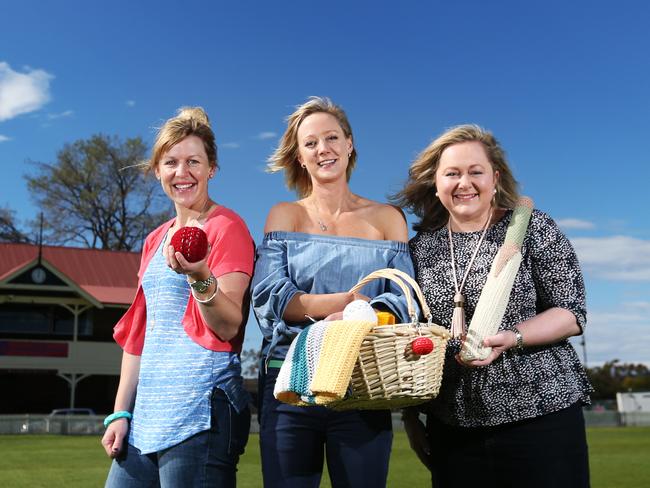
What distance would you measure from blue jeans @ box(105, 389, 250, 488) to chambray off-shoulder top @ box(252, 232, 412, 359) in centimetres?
32

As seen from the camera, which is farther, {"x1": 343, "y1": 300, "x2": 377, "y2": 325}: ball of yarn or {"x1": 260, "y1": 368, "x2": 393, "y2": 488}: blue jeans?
{"x1": 260, "y1": 368, "x2": 393, "y2": 488}: blue jeans

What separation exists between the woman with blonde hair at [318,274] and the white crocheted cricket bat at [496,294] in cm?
32

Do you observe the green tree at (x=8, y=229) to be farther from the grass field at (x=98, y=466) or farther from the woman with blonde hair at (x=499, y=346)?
the woman with blonde hair at (x=499, y=346)

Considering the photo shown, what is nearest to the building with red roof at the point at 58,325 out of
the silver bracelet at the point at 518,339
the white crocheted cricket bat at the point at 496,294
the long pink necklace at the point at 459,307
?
the long pink necklace at the point at 459,307

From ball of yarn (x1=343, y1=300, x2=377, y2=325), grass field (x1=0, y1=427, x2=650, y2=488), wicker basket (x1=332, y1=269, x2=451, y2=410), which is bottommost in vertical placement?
grass field (x1=0, y1=427, x2=650, y2=488)

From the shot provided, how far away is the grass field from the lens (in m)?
12.8

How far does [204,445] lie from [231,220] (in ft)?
3.00

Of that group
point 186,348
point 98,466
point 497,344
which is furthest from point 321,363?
point 98,466

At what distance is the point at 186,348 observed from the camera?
10.6ft

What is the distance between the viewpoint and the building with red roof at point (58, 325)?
3359cm

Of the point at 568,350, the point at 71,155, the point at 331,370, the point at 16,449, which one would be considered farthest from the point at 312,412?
the point at 71,155

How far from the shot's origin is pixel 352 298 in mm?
3316

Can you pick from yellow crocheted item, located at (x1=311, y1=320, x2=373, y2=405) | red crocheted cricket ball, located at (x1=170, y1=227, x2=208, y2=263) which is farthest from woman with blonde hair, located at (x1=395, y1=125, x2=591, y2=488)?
red crocheted cricket ball, located at (x1=170, y1=227, x2=208, y2=263)

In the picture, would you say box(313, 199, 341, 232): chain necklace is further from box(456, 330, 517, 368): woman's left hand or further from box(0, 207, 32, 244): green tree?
box(0, 207, 32, 244): green tree
